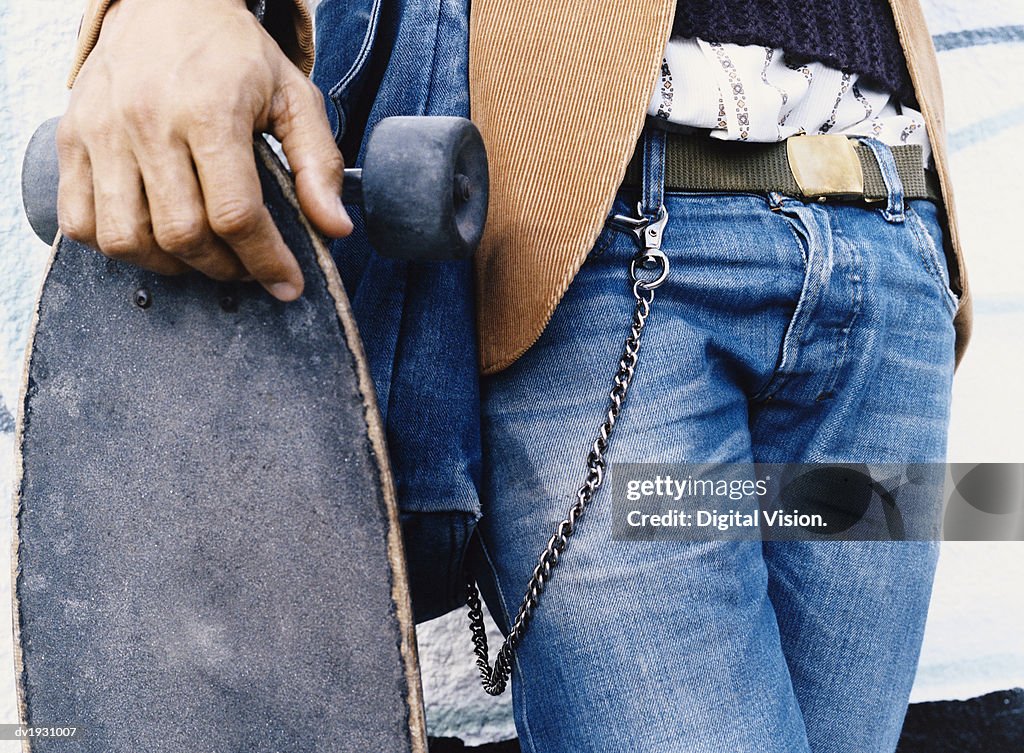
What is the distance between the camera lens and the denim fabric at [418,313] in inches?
31.2

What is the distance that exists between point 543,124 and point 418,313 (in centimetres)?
22

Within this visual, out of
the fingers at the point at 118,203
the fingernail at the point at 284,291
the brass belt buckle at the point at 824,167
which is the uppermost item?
the fingers at the point at 118,203

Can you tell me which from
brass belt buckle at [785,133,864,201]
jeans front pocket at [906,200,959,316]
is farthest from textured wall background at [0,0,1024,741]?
brass belt buckle at [785,133,864,201]

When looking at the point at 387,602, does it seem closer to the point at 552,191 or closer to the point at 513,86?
the point at 552,191

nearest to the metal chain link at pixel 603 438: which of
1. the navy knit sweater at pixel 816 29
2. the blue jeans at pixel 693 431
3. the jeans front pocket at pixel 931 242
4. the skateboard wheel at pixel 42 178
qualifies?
the blue jeans at pixel 693 431

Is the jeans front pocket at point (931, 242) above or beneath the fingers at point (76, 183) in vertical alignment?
beneath

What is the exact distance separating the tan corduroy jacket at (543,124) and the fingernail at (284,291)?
0.72ft

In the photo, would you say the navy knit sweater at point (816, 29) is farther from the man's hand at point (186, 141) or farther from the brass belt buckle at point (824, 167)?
the man's hand at point (186, 141)

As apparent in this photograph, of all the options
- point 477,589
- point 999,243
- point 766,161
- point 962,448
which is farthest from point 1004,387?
point 477,589

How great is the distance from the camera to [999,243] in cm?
183

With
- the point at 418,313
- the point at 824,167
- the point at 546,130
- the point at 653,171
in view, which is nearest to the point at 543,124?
the point at 546,130

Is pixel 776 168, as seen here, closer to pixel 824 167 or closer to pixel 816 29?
pixel 824 167

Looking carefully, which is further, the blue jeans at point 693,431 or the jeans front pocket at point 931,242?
the jeans front pocket at point 931,242

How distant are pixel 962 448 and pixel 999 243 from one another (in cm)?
46
